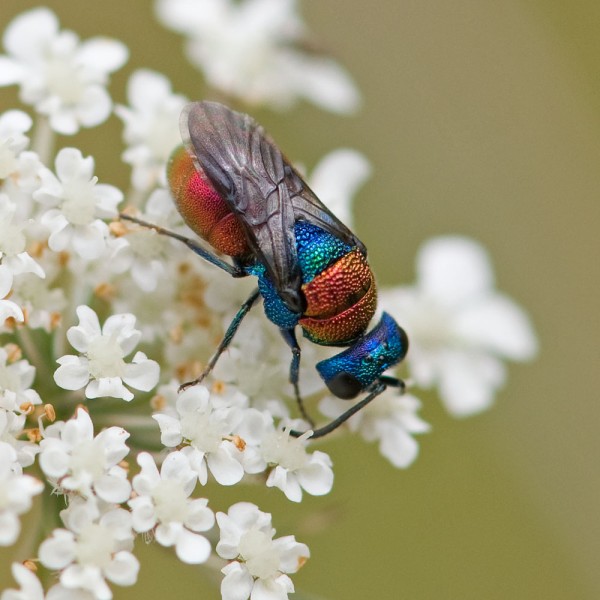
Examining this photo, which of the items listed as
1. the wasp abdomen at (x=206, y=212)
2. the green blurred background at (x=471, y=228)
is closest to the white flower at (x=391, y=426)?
the wasp abdomen at (x=206, y=212)

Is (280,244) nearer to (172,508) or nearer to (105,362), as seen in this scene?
(105,362)

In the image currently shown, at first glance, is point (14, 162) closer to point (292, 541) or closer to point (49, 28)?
point (49, 28)

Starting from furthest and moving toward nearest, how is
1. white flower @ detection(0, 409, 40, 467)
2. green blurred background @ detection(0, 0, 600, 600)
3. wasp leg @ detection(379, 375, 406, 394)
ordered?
green blurred background @ detection(0, 0, 600, 600) < wasp leg @ detection(379, 375, 406, 394) < white flower @ detection(0, 409, 40, 467)

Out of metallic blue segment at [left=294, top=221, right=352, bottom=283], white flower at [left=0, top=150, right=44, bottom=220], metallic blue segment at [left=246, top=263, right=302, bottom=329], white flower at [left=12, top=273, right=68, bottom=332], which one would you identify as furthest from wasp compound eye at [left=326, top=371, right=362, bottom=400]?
white flower at [left=0, top=150, right=44, bottom=220]

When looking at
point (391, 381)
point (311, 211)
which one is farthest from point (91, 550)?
point (311, 211)

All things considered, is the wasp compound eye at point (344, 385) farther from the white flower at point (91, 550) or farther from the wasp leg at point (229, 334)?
the white flower at point (91, 550)

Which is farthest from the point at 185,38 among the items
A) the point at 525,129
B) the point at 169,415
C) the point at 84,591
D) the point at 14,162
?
the point at 84,591

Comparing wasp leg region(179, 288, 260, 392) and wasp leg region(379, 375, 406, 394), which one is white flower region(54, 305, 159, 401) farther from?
wasp leg region(379, 375, 406, 394)
